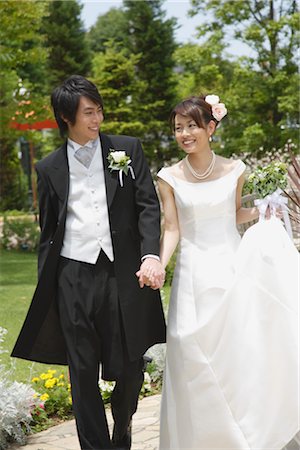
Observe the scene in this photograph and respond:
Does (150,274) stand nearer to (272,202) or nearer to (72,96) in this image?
(272,202)

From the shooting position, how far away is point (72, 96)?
3824 millimetres

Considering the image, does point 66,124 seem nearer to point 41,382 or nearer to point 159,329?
point 159,329

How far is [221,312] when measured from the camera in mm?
3828

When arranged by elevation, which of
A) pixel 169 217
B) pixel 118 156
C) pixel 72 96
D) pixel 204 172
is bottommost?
pixel 169 217

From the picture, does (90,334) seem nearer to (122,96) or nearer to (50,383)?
(50,383)

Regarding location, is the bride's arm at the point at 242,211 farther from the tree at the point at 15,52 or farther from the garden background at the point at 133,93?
the tree at the point at 15,52

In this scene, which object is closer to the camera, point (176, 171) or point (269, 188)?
point (269, 188)

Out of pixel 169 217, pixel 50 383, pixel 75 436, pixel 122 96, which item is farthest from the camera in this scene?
pixel 122 96

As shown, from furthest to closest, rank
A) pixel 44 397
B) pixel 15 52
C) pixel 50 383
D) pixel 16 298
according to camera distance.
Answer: pixel 15 52, pixel 16 298, pixel 50 383, pixel 44 397

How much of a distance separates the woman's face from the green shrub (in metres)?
11.8

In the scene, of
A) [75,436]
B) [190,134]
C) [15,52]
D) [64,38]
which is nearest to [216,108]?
[190,134]

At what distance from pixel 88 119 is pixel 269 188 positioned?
0.96m

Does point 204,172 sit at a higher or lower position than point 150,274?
higher

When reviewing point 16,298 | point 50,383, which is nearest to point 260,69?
point 16,298
